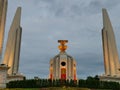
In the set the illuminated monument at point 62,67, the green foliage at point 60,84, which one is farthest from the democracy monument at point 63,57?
the green foliage at point 60,84

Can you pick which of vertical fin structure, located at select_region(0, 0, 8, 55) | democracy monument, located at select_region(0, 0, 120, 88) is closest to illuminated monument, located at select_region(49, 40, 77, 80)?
democracy monument, located at select_region(0, 0, 120, 88)

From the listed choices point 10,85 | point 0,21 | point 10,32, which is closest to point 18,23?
point 10,32

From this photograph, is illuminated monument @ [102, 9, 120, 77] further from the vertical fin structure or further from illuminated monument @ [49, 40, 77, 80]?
the vertical fin structure

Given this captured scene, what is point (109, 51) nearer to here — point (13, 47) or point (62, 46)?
point (62, 46)

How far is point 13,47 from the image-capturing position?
173ft

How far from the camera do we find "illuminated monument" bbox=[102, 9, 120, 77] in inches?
1939

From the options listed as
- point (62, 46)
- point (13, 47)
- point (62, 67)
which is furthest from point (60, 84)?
point (13, 47)

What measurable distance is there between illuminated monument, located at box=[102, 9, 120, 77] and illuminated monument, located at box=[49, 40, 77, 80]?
898 cm

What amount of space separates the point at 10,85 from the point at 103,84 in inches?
680

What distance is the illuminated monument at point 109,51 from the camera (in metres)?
A: 49.2

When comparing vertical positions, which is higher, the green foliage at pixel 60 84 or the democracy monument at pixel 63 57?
the democracy monument at pixel 63 57

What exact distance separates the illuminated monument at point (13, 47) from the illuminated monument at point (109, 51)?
23516mm

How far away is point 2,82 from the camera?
3331 cm

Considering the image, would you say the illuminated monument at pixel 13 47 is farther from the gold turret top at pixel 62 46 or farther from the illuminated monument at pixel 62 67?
the gold turret top at pixel 62 46
